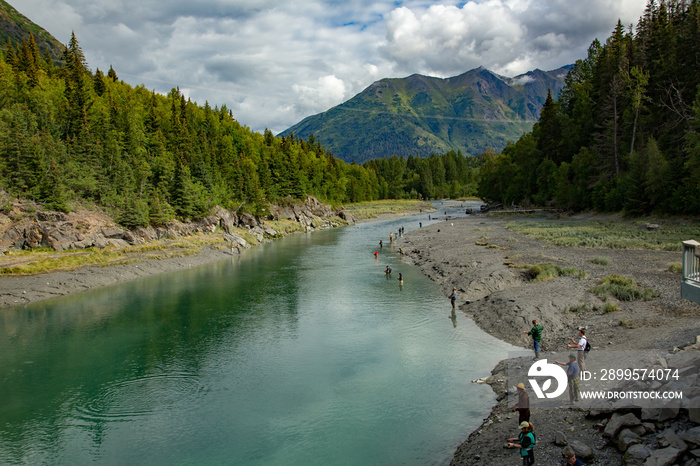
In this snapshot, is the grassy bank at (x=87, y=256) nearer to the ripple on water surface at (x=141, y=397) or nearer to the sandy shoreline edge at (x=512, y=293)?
the sandy shoreline edge at (x=512, y=293)

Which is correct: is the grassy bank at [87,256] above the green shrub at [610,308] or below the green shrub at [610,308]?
above

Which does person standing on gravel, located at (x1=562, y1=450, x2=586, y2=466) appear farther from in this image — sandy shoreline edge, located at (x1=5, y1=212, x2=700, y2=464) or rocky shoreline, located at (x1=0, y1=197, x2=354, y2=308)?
rocky shoreline, located at (x1=0, y1=197, x2=354, y2=308)

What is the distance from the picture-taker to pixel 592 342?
20.1m

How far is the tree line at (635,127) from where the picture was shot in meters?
54.3

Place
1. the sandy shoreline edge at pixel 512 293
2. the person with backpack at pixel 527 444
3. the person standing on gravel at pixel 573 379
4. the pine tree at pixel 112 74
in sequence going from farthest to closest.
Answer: the pine tree at pixel 112 74
the sandy shoreline edge at pixel 512 293
the person standing on gravel at pixel 573 379
the person with backpack at pixel 527 444

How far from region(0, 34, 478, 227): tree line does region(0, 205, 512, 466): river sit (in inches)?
1029

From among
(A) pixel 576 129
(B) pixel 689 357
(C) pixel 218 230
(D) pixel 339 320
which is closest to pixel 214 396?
(D) pixel 339 320

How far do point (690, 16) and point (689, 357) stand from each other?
245 feet

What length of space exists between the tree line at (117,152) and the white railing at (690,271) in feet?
203

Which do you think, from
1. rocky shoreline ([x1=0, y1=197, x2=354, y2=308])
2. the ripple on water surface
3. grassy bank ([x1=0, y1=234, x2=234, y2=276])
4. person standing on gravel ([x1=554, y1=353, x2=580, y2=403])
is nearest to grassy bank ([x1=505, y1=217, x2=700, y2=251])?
person standing on gravel ([x1=554, y1=353, x2=580, y2=403])

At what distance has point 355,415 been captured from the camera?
55.6 feet

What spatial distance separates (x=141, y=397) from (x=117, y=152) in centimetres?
6347

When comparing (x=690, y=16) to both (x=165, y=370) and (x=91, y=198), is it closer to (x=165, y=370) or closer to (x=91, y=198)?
(x=165, y=370)

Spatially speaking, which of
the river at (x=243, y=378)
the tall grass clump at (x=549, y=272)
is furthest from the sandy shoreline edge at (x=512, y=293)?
the river at (x=243, y=378)
